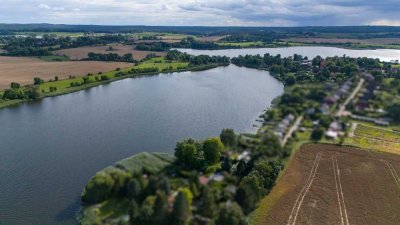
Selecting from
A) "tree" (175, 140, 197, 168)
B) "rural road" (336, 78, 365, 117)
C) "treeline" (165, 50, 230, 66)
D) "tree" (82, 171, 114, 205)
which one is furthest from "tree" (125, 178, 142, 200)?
"treeline" (165, 50, 230, 66)

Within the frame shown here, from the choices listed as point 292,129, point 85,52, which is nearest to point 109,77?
point 85,52

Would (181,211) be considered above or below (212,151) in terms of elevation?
above

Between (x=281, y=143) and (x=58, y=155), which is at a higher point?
(x=281, y=143)

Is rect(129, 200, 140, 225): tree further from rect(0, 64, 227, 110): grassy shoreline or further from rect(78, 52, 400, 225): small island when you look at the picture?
rect(0, 64, 227, 110): grassy shoreline

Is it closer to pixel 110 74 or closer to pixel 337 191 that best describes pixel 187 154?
pixel 337 191

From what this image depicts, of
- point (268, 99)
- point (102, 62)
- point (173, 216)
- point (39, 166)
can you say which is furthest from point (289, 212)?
point (102, 62)

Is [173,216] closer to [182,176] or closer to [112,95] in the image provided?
[182,176]

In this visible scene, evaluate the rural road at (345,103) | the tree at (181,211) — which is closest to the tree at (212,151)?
the tree at (181,211)
